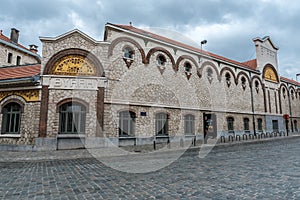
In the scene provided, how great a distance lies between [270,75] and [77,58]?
2670 cm

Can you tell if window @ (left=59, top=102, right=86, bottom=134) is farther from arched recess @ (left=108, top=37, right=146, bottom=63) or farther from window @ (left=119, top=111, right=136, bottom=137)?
arched recess @ (left=108, top=37, right=146, bottom=63)

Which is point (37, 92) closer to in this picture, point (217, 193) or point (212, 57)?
point (217, 193)

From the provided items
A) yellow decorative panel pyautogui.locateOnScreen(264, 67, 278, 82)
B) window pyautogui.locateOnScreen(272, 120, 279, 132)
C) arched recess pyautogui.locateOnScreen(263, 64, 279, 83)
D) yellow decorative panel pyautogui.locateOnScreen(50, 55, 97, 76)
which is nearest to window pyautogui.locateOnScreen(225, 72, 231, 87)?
arched recess pyautogui.locateOnScreen(263, 64, 279, 83)

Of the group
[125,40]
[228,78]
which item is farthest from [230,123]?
[125,40]

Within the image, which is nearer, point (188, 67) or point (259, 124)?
point (188, 67)

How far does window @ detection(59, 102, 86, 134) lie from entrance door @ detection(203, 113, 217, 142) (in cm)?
1123

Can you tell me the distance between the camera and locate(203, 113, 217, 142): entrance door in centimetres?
1883

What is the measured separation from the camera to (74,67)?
1349cm

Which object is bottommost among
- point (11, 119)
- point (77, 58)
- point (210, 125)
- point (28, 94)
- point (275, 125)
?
point (275, 125)

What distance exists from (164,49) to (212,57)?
651 cm

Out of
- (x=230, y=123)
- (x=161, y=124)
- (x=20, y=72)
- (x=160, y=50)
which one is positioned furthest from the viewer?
(x=230, y=123)

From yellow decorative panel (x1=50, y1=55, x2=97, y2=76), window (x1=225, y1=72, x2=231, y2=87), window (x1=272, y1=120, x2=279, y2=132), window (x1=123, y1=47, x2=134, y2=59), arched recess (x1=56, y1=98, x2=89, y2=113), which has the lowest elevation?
window (x1=272, y1=120, x2=279, y2=132)

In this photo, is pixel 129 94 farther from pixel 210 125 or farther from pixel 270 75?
pixel 270 75

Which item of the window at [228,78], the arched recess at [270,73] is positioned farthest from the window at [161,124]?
the arched recess at [270,73]
